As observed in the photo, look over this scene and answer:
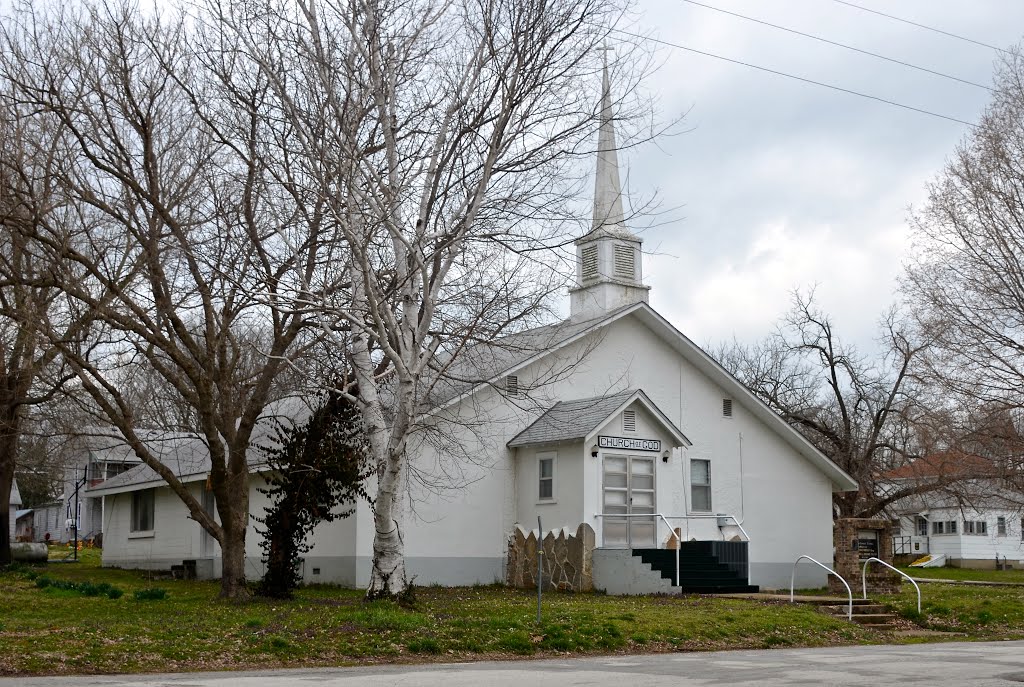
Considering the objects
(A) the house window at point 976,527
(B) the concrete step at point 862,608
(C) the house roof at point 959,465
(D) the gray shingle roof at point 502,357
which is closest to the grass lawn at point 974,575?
(C) the house roof at point 959,465

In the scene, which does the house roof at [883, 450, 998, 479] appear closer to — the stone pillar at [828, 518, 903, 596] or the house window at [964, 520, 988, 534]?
the stone pillar at [828, 518, 903, 596]

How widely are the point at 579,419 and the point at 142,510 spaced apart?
18324mm

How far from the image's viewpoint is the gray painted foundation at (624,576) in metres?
24.5

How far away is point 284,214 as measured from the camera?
1841 centimetres

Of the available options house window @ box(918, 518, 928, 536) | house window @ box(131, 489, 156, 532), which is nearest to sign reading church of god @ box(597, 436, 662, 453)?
house window @ box(131, 489, 156, 532)

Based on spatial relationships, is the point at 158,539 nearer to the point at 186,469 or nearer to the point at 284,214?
the point at 186,469

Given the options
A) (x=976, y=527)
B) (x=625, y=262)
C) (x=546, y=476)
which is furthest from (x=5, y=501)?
(x=976, y=527)

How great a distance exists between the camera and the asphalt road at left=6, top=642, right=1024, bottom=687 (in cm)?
1223

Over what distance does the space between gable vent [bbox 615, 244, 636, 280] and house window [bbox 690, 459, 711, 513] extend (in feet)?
17.9

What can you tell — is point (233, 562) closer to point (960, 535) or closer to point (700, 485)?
point (700, 485)

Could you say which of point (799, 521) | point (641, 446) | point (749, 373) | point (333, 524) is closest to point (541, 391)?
point (641, 446)

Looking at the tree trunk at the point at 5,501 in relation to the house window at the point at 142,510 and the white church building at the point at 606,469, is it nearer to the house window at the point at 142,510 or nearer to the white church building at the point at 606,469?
the white church building at the point at 606,469

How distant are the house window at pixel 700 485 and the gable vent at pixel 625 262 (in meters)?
5.47

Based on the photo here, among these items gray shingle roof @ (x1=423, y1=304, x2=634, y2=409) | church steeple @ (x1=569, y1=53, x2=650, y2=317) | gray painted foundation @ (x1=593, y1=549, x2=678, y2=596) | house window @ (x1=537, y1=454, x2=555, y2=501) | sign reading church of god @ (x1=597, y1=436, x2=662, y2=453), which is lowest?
gray painted foundation @ (x1=593, y1=549, x2=678, y2=596)
